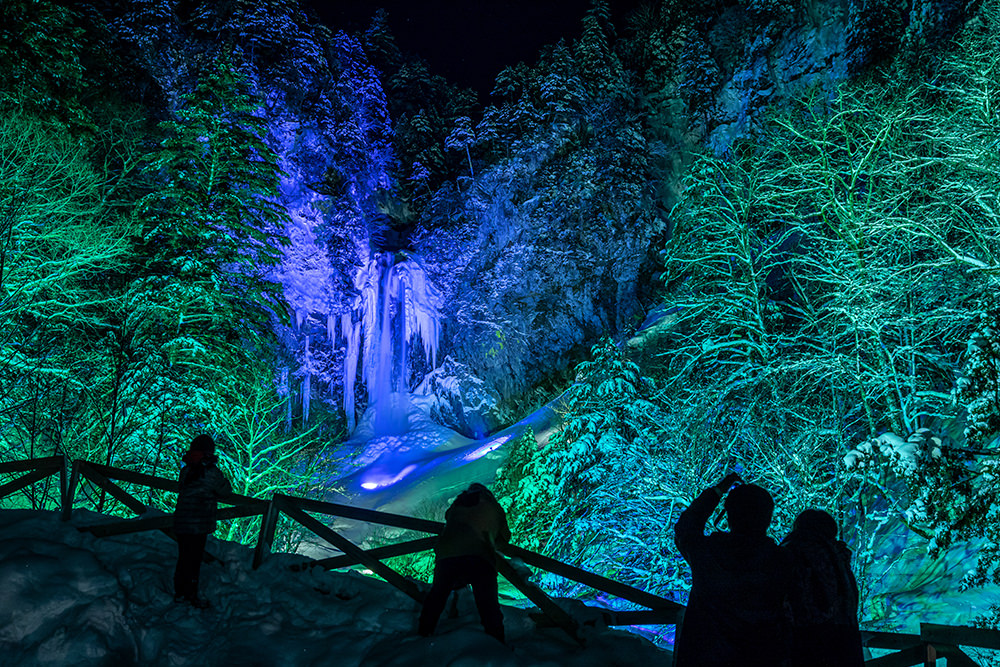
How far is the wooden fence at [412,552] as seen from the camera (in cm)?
316

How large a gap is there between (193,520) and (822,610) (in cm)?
460

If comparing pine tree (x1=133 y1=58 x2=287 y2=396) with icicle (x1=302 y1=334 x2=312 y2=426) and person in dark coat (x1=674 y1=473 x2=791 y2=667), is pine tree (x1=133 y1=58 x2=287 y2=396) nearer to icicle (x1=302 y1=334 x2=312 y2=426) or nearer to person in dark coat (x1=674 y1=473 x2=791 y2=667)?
person in dark coat (x1=674 y1=473 x2=791 y2=667)

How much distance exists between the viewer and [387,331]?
32.3 metres

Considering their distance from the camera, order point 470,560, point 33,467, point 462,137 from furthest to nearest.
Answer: point 462,137 → point 33,467 → point 470,560

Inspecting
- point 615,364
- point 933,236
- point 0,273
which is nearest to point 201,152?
point 0,273

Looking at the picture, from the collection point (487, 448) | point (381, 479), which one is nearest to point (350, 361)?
point (381, 479)

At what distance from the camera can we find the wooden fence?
3.16 metres

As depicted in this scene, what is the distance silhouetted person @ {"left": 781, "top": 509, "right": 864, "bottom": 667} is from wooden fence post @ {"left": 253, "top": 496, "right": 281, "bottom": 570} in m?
4.22

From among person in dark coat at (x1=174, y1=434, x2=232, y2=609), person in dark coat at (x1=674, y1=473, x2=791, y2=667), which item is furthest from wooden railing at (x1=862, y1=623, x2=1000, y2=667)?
person in dark coat at (x1=174, y1=434, x2=232, y2=609)

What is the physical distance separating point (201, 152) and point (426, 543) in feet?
44.5

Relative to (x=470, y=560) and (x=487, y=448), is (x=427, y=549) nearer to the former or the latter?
(x=470, y=560)

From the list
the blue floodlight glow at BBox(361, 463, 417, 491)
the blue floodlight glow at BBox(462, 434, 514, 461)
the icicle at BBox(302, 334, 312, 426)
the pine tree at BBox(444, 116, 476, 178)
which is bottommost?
the blue floodlight glow at BBox(361, 463, 417, 491)

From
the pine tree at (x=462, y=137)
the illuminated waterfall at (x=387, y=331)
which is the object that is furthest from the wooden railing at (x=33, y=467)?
the pine tree at (x=462, y=137)

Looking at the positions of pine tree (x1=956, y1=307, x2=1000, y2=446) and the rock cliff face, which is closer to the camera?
pine tree (x1=956, y1=307, x2=1000, y2=446)
